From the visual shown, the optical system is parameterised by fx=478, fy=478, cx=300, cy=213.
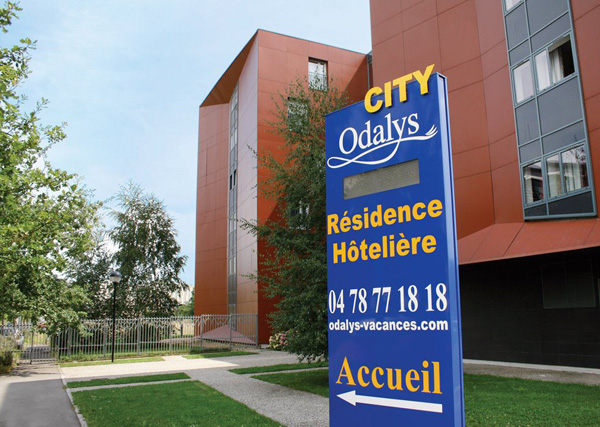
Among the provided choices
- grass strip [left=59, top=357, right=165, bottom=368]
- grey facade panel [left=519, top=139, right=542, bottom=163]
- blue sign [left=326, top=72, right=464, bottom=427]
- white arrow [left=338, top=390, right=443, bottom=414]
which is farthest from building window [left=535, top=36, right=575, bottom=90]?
grass strip [left=59, top=357, right=165, bottom=368]

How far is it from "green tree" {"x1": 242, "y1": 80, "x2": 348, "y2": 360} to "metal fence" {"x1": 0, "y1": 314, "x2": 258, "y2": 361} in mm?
11704

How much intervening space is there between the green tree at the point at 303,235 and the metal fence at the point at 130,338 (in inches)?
461

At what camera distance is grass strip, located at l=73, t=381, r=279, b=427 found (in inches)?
323

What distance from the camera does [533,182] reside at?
1586 centimetres

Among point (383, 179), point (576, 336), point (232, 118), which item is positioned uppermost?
point (232, 118)

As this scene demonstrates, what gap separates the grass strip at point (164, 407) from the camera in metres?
8.21

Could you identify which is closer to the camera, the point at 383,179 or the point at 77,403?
the point at 383,179

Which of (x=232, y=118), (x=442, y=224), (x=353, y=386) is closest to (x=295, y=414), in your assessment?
(x=353, y=386)

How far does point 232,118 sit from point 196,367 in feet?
76.7

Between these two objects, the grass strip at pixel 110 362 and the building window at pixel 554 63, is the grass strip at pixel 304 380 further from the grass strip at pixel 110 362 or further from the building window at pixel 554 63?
the building window at pixel 554 63

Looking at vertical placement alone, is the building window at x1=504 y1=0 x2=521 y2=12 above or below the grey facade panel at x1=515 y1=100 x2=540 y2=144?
above

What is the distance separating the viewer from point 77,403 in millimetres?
10391

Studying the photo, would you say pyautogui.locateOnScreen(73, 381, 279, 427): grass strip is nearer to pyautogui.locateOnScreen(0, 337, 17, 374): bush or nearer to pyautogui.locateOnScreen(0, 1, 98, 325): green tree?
pyautogui.locateOnScreen(0, 1, 98, 325): green tree

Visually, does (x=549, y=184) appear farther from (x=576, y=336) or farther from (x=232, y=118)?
(x=232, y=118)
